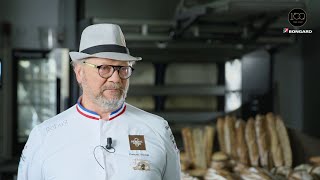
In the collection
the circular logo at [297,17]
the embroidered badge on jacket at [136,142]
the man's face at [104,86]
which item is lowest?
the embroidered badge on jacket at [136,142]

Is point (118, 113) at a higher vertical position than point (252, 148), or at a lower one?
higher

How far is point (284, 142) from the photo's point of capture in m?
1.92

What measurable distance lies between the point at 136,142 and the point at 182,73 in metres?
0.64

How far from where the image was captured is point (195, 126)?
74.5 inches

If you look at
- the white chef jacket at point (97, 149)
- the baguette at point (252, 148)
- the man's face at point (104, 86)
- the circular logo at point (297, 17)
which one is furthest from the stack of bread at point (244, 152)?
the man's face at point (104, 86)

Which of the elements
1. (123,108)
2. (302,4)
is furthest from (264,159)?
(123,108)

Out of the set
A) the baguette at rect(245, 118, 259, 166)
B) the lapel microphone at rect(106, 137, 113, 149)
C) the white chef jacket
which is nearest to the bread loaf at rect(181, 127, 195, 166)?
the baguette at rect(245, 118, 259, 166)

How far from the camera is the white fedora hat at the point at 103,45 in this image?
1188 millimetres

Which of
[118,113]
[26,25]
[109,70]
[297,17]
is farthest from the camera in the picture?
[297,17]

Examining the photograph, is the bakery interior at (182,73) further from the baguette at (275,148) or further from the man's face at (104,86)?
the man's face at (104,86)

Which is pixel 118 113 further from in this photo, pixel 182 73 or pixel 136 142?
pixel 182 73

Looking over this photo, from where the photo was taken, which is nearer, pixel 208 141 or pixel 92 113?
pixel 92 113

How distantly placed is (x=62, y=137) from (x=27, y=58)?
68cm

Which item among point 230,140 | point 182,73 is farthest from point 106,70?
point 230,140
